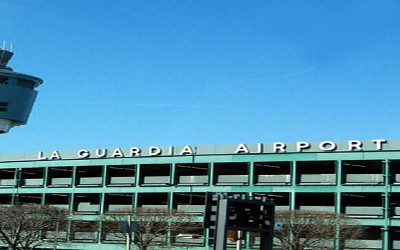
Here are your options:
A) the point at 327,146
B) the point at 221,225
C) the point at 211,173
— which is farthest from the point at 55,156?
the point at 221,225

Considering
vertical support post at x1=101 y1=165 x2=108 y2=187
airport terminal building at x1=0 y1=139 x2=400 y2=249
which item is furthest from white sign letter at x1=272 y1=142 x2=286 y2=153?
vertical support post at x1=101 y1=165 x2=108 y2=187

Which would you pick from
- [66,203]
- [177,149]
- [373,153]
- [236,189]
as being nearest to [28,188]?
[66,203]

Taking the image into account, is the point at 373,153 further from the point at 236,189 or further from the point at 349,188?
the point at 236,189

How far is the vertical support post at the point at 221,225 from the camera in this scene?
33625mm

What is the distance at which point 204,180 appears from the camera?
324 ft

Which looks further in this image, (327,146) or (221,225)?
(327,146)

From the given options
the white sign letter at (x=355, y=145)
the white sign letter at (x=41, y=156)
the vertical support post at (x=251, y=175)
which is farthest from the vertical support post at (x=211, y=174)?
the white sign letter at (x=41, y=156)

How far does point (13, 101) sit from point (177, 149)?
3921 centimetres

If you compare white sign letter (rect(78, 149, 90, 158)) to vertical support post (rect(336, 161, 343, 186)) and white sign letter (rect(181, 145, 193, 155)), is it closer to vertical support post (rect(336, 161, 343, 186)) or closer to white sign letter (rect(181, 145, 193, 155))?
white sign letter (rect(181, 145, 193, 155))

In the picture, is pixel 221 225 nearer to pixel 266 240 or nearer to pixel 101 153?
pixel 266 240

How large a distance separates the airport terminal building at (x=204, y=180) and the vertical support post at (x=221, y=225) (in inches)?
1649

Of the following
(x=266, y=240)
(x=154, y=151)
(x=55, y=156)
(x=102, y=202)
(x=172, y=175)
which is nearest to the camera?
(x=266, y=240)

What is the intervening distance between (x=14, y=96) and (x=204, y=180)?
44564 mm

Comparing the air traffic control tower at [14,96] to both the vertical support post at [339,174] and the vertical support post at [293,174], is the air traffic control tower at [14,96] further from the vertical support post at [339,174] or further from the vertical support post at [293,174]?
the vertical support post at [339,174]
